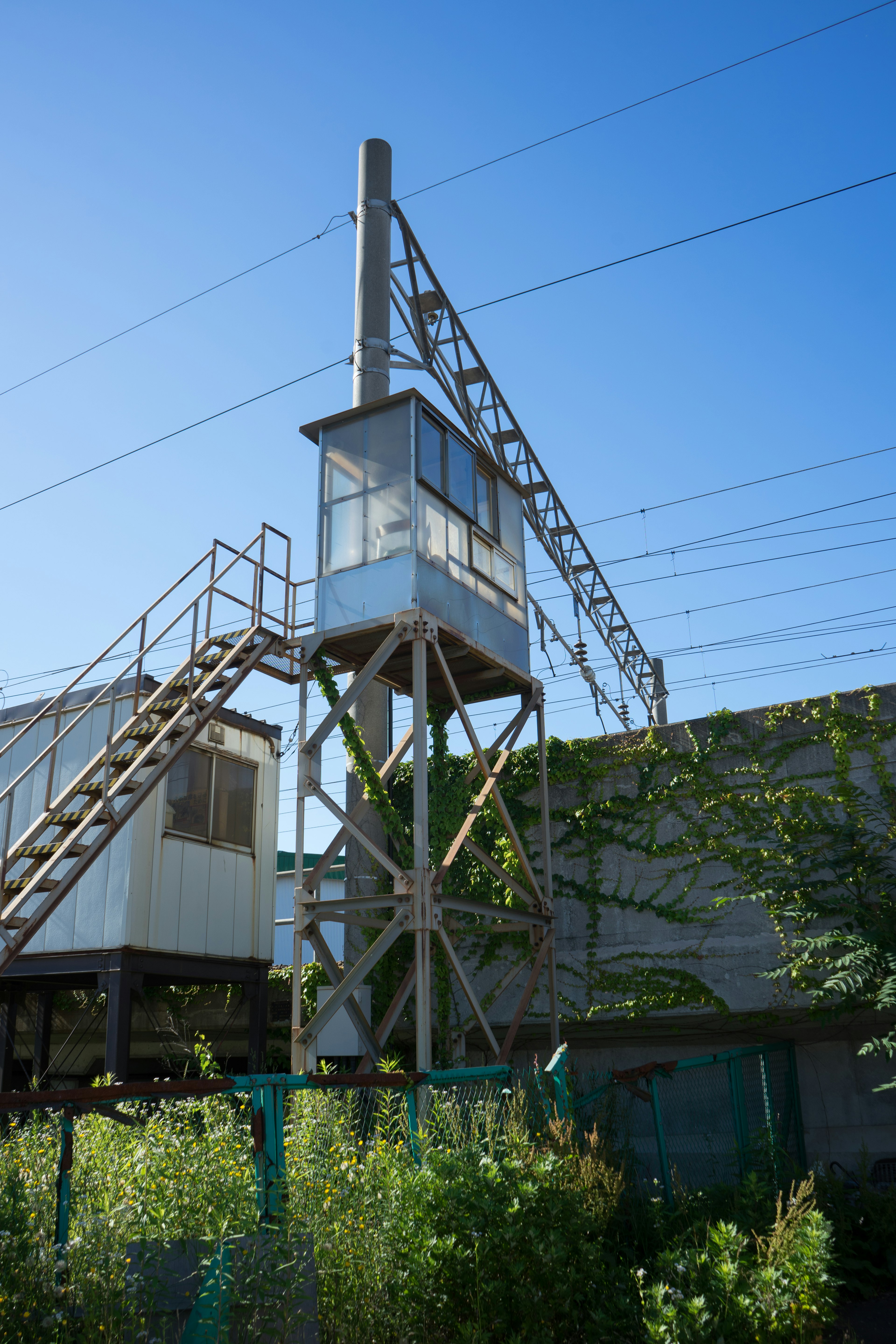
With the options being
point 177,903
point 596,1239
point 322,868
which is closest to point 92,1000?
point 177,903

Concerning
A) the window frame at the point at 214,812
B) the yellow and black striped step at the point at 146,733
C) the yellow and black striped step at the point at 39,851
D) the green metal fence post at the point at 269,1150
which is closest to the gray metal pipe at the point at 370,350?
the window frame at the point at 214,812

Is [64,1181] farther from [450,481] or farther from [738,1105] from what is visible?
[450,481]

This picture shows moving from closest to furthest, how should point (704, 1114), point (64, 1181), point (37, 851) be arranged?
point (64, 1181) → point (37, 851) → point (704, 1114)

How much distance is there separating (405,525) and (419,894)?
4129mm

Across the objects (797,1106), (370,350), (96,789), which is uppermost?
(370,350)

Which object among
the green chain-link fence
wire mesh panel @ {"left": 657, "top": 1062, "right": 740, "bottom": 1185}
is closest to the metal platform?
the green chain-link fence

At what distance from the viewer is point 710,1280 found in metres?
5.49

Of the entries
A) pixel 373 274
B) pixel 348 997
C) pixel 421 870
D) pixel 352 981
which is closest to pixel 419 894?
pixel 421 870

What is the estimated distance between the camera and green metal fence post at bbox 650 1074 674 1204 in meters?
7.80

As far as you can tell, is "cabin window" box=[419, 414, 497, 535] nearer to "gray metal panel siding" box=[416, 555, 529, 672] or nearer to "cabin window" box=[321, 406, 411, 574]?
"cabin window" box=[321, 406, 411, 574]

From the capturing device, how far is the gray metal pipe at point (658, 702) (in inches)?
958

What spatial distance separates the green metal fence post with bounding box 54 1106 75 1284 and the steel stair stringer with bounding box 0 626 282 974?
4.97 metres

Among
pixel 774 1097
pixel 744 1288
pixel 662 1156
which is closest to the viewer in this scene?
pixel 744 1288

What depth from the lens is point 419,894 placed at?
10.2 meters
